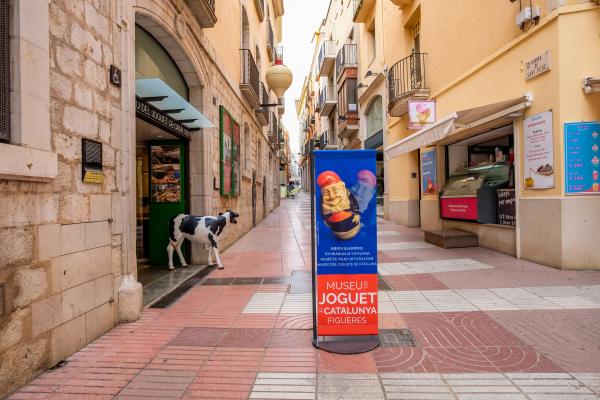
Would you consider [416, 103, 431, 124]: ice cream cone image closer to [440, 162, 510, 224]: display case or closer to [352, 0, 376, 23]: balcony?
[440, 162, 510, 224]: display case

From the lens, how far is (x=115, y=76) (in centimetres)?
411

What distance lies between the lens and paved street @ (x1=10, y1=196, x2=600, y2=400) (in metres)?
2.70

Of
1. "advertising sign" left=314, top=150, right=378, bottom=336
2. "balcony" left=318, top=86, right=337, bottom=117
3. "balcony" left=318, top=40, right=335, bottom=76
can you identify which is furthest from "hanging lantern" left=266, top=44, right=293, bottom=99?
"balcony" left=318, top=40, right=335, bottom=76

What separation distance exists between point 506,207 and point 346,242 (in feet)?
18.9

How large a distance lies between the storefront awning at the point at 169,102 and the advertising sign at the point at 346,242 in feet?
11.4

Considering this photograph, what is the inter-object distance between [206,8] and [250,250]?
17.2 feet

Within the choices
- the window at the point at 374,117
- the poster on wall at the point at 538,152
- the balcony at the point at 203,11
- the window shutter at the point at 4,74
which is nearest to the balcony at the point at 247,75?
the balcony at the point at 203,11

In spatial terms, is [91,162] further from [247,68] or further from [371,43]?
[371,43]

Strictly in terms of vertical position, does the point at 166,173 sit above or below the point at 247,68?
below

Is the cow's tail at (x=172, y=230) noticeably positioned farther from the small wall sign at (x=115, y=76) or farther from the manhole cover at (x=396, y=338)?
the manhole cover at (x=396, y=338)

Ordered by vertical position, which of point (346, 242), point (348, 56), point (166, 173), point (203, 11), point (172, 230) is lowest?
point (172, 230)

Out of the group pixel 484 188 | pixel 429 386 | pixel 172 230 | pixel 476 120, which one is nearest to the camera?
pixel 429 386

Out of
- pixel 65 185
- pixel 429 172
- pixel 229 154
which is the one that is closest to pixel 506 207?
pixel 429 172

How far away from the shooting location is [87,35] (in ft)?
11.9
